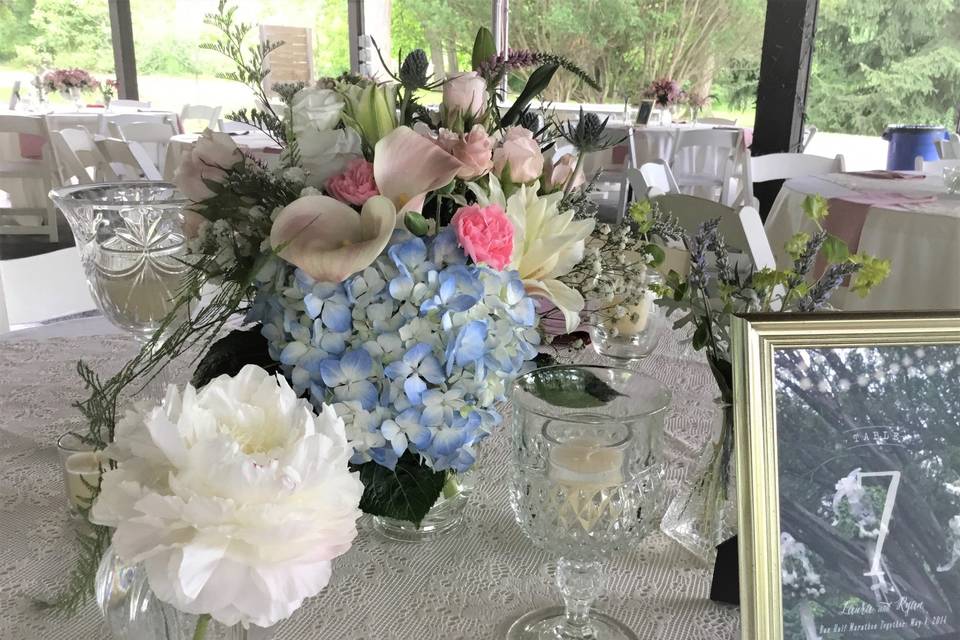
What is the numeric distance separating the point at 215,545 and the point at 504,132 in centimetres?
41

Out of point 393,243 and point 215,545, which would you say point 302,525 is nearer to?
point 215,545

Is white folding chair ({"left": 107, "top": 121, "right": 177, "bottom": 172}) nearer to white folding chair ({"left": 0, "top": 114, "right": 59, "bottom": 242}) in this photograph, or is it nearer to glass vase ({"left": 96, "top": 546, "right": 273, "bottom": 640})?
white folding chair ({"left": 0, "top": 114, "right": 59, "bottom": 242})

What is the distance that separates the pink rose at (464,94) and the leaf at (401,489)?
27 centimetres

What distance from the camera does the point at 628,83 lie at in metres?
8.95

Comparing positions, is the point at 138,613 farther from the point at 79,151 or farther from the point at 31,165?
the point at 31,165

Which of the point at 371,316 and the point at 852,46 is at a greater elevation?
the point at 852,46

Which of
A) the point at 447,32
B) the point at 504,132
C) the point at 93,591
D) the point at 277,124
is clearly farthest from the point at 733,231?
the point at 447,32

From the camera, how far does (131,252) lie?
2.44 ft

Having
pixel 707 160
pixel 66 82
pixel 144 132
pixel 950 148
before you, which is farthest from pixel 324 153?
pixel 66 82

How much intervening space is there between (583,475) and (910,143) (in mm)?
7389

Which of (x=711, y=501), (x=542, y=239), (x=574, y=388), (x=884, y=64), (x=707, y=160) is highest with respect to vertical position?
(x=884, y=64)

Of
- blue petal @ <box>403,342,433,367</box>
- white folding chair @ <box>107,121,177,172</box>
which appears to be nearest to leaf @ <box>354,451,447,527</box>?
blue petal @ <box>403,342,433,367</box>

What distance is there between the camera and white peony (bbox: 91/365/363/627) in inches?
12.4

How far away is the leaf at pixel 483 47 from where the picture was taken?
651 millimetres
